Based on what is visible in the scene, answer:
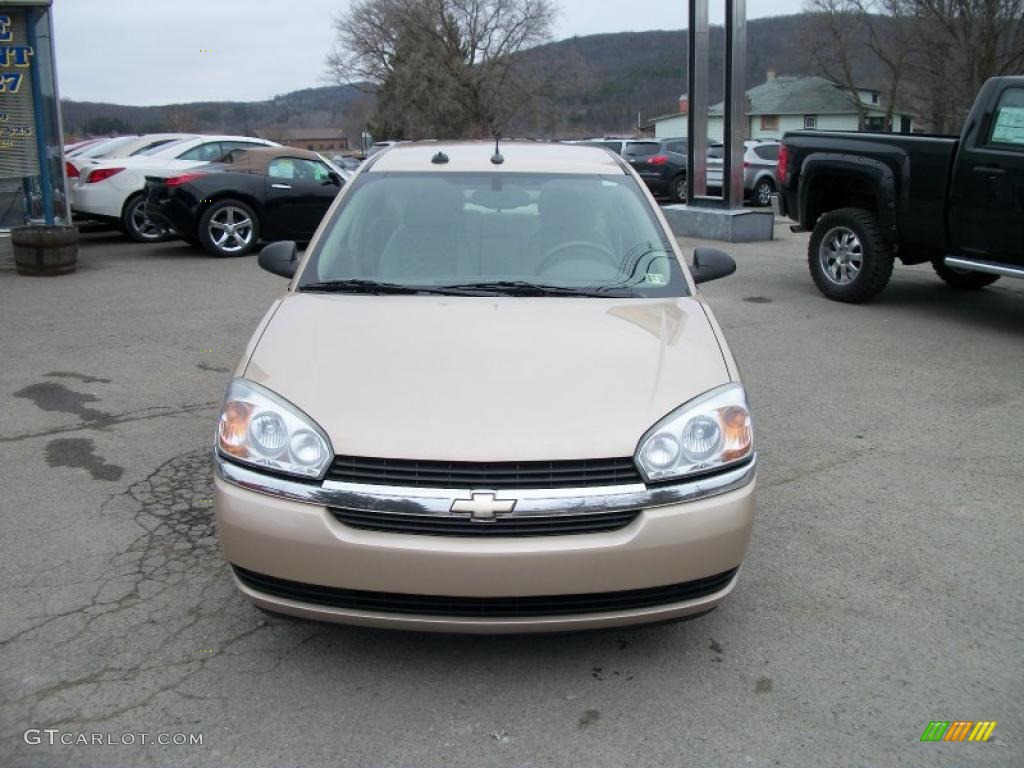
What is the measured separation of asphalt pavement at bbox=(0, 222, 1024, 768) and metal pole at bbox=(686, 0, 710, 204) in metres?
10.3

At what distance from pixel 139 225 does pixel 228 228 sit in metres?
2.40

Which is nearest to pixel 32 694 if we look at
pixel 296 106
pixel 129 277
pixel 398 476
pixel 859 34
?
pixel 398 476

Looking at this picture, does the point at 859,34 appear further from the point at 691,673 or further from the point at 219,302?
the point at 691,673

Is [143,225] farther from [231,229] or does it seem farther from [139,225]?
[231,229]

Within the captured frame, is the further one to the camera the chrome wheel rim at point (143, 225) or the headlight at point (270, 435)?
the chrome wheel rim at point (143, 225)

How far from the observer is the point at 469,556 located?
8.82ft

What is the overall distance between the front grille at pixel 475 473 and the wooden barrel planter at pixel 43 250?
1040cm

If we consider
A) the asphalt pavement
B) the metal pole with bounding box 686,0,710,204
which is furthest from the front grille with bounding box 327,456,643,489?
the metal pole with bounding box 686,0,710,204

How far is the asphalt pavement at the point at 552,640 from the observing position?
2.76m

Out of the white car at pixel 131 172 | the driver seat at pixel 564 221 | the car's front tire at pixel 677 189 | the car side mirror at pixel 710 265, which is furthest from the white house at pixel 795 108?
the driver seat at pixel 564 221

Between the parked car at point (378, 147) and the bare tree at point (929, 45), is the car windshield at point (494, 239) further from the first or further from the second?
the bare tree at point (929, 45)

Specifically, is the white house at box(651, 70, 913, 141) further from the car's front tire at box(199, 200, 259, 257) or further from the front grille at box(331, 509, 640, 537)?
the front grille at box(331, 509, 640, 537)

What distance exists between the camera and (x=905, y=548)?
13.4 feet

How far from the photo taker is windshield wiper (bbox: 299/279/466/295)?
12.8ft
